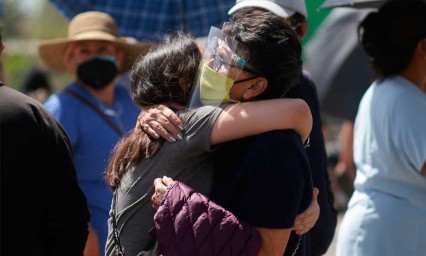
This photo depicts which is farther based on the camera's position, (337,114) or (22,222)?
(337,114)

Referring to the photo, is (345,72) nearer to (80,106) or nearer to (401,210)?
(80,106)

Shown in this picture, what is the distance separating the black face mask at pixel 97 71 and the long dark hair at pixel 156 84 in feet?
7.73

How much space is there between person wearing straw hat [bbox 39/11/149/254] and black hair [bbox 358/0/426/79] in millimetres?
1070

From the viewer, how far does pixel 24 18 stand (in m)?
22.5

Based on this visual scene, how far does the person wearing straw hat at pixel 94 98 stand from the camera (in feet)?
16.0

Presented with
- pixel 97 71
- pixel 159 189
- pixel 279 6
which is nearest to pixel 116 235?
pixel 159 189

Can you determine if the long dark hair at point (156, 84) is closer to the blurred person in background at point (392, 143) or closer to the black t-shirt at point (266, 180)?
the black t-shirt at point (266, 180)

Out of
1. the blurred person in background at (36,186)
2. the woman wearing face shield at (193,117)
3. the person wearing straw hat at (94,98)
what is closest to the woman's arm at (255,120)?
the woman wearing face shield at (193,117)

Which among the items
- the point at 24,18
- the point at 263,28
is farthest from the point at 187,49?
the point at 24,18

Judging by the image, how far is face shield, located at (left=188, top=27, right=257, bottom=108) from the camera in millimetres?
2824

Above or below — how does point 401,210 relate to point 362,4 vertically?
below

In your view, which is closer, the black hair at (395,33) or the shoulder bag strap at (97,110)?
the black hair at (395,33)

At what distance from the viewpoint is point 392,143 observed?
4.05 meters

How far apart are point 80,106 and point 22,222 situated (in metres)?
2.14
